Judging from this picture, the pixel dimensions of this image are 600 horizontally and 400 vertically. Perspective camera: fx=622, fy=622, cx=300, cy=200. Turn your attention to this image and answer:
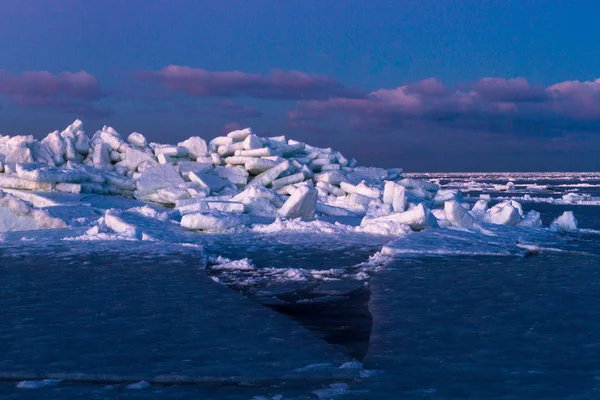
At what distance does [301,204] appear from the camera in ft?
39.4

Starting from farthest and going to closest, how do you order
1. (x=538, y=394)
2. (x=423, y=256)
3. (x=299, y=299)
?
(x=423, y=256)
(x=299, y=299)
(x=538, y=394)

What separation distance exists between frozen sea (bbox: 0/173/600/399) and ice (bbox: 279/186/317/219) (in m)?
3.56

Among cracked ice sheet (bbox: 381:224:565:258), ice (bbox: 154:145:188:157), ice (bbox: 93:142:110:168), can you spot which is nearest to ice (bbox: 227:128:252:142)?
ice (bbox: 154:145:188:157)

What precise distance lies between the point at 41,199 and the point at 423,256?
863cm

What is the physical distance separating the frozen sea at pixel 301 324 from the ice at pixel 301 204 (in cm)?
356

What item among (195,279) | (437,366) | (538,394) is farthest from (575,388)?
(195,279)

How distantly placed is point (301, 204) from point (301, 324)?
24.6 feet

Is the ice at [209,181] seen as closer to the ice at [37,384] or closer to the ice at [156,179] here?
the ice at [156,179]

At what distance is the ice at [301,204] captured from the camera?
1177cm

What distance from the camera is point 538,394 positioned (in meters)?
3.11

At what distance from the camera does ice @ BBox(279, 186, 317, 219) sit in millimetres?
11773

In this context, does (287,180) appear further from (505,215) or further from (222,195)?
(505,215)

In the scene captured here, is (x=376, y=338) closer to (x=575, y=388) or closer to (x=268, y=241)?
(x=575, y=388)

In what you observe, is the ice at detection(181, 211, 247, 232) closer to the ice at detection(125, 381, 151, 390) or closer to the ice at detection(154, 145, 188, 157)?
the ice at detection(154, 145, 188, 157)
